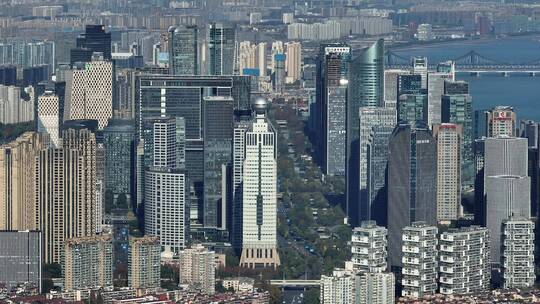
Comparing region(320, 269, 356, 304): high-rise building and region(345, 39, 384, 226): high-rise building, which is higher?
region(345, 39, 384, 226): high-rise building

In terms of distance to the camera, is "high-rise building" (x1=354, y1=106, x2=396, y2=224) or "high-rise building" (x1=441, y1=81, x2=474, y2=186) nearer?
"high-rise building" (x1=354, y1=106, x2=396, y2=224)

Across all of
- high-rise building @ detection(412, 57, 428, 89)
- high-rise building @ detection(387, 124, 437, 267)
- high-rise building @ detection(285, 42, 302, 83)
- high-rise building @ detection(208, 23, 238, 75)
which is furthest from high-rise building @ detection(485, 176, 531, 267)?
high-rise building @ detection(285, 42, 302, 83)

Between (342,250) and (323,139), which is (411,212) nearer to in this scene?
(342,250)

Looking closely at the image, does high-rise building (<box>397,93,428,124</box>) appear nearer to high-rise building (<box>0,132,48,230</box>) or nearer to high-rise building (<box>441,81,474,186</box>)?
high-rise building (<box>441,81,474,186</box>)

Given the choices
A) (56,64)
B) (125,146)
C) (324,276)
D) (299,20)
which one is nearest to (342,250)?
(324,276)

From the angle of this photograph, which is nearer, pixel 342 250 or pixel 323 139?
pixel 342 250

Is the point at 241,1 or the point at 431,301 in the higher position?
the point at 241,1

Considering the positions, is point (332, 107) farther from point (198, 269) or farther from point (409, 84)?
point (198, 269)
